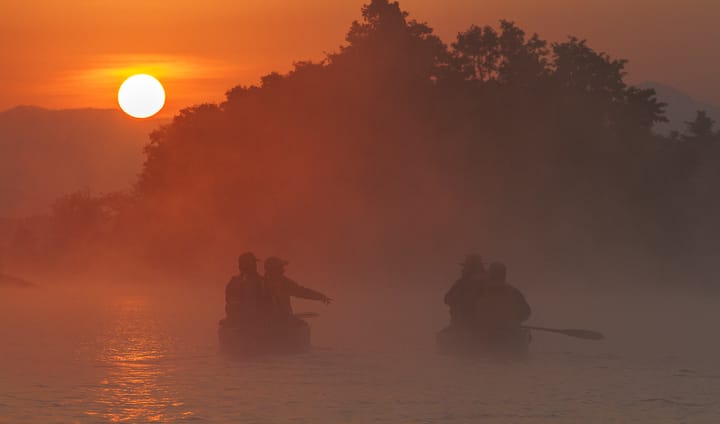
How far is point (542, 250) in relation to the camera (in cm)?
6209

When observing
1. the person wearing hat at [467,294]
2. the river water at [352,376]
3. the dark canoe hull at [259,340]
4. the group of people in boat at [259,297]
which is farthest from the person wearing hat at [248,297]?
the person wearing hat at [467,294]

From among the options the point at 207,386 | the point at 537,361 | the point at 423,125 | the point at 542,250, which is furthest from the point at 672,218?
the point at 207,386

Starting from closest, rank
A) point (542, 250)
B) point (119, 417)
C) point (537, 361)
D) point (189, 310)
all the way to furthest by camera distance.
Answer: point (119, 417), point (537, 361), point (189, 310), point (542, 250)

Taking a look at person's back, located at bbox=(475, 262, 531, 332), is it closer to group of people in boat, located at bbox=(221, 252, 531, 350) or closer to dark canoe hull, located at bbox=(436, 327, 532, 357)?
group of people in boat, located at bbox=(221, 252, 531, 350)

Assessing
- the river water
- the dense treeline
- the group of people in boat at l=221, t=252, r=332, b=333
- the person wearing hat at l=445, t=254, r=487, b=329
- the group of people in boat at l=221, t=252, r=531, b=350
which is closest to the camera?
the river water

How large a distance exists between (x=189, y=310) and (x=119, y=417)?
26.1m

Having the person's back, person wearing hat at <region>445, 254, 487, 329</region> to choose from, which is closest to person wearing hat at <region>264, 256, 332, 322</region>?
person wearing hat at <region>445, 254, 487, 329</region>

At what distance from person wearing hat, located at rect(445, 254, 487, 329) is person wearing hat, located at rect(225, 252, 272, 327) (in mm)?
3998

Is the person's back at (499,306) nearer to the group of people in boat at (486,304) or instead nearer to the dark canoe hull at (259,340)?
the group of people in boat at (486,304)

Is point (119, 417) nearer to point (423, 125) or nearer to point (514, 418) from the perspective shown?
point (514, 418)

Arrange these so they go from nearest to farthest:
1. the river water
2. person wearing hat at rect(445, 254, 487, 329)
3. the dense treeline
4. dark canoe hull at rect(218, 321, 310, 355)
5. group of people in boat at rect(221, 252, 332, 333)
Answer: the river water
group of people in boat at rect(221, 252, 332, 333)
dark canoe hull at rect(218, 321, 310, 355)
person wearing hat at rect(445, 254, 487, 329)
the dense treeline

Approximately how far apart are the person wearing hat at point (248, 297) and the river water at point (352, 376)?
0.99m

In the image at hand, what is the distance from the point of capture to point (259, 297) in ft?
92.0

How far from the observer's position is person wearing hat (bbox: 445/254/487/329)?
92.6 ft
